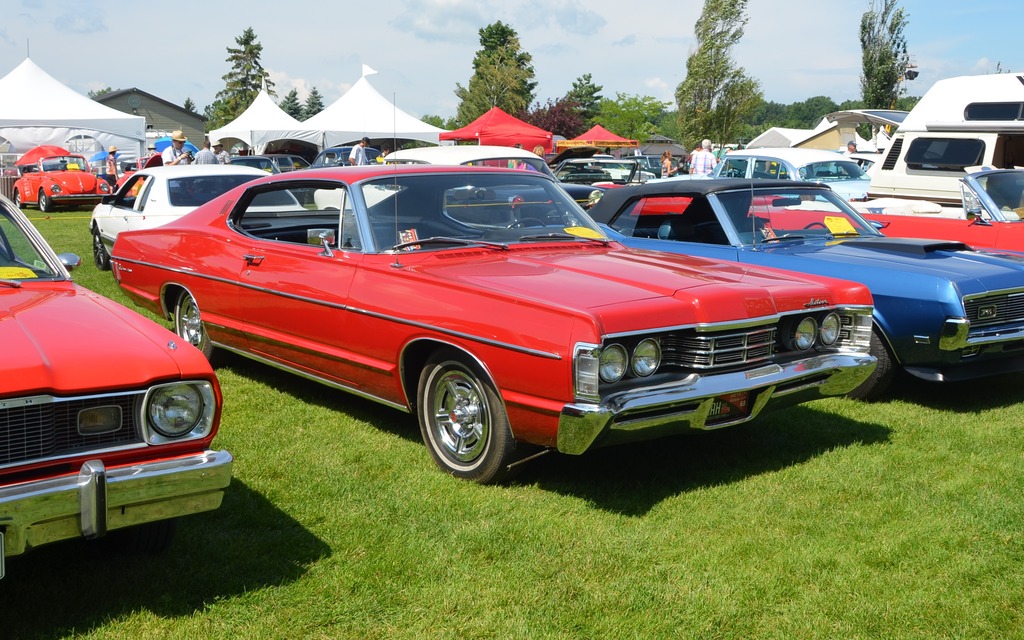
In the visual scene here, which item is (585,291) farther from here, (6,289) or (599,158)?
(599,158)

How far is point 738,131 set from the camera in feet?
128

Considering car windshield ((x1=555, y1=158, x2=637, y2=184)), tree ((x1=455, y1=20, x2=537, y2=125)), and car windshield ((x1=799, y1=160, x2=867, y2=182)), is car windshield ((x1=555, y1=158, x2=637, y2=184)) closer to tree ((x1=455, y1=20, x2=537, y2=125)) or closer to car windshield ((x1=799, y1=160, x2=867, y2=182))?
car windshield ((x1=799, y1=160, x2=867, y2=182))

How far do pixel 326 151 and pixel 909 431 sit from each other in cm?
2056

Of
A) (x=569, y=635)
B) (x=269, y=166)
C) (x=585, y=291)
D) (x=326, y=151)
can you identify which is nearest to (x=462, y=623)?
(x=569, y=635)

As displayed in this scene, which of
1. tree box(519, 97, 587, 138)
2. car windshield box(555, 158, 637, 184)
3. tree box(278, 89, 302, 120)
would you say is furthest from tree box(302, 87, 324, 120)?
car windshield box(555, 158, 637, 184)

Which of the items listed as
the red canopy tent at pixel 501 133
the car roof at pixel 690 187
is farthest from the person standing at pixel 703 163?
the red canopy tent at pixel 501 133

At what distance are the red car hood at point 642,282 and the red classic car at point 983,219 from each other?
3.41 m

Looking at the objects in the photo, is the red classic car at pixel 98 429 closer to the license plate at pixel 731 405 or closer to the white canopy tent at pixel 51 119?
the license plate at pixel 731 405

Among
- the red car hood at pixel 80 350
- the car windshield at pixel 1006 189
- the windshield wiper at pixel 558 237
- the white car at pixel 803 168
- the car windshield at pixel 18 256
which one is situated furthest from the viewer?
the white car at pixel 803 168

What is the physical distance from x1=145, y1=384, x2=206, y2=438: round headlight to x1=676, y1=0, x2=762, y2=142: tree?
35442 mm

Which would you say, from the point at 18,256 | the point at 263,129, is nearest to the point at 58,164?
the point at 263,129

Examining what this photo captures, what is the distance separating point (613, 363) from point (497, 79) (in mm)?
60766

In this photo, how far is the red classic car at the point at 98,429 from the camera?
113 inches

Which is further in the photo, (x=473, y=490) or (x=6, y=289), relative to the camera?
(x=473, y=490)
